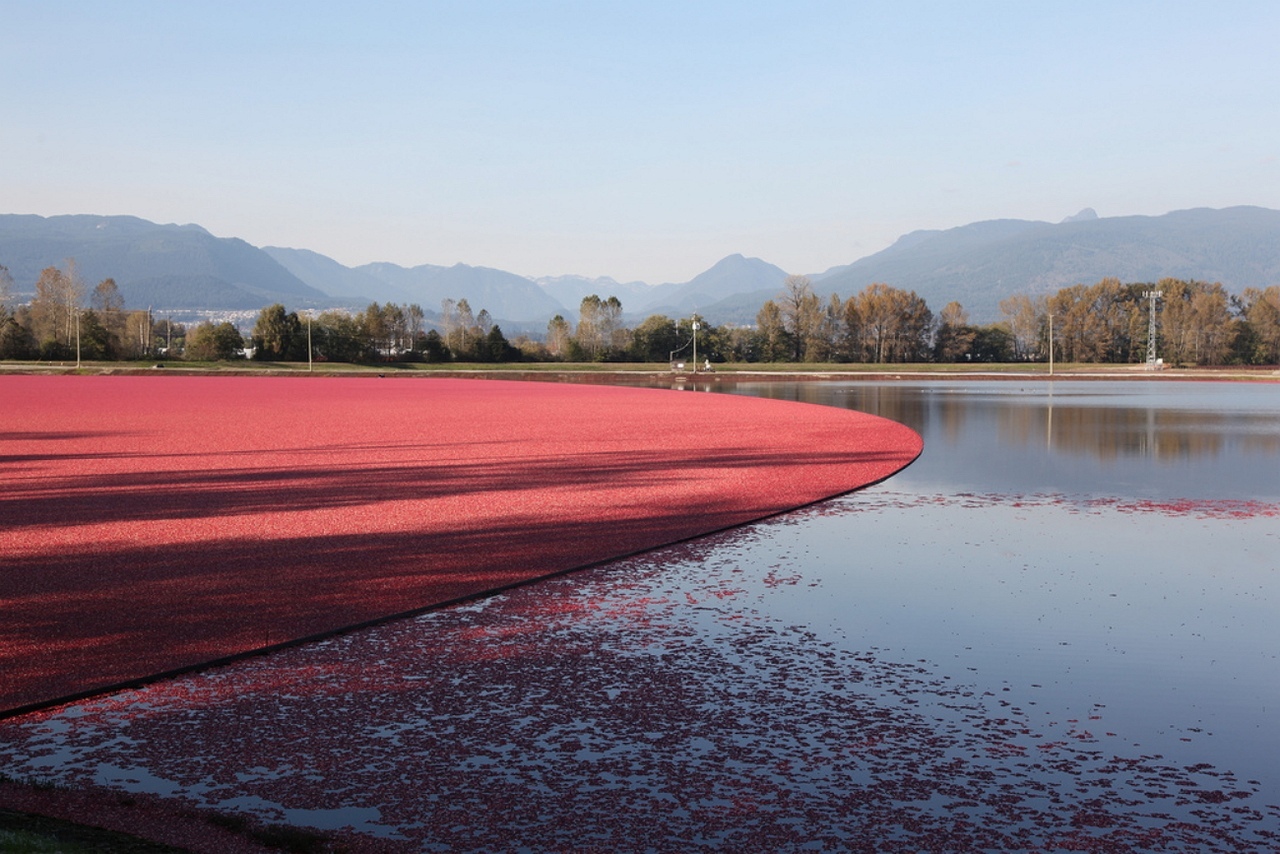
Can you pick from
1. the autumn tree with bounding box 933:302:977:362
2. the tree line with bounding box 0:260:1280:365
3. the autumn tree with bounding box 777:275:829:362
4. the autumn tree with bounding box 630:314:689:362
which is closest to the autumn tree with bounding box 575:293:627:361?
the tree line with bounding box 0:260:1280:365

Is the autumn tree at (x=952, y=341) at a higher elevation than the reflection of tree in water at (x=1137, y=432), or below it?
higher

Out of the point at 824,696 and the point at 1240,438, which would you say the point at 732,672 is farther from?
the point at 1240,438

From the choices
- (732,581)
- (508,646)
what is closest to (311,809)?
(508,646)

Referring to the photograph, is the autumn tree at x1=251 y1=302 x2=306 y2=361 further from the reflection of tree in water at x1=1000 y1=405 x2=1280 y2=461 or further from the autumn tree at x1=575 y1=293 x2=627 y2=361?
the reflection of tree in water at x1=1000 y1=405 x2=1280 y2=461

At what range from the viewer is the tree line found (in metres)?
105

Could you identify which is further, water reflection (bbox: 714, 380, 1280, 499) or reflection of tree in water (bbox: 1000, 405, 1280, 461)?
reflection of tree in water (bbox: 1000, 405, 1280, 461)

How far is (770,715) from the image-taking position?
6305mm

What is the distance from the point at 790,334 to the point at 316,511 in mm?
104523

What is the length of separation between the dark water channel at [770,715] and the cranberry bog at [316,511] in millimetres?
781

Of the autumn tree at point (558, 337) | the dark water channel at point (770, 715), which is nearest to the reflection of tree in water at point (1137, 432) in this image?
the dark water channel at point (770, 715)

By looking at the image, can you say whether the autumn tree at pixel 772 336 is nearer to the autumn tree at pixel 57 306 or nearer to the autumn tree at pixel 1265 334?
the autumn tree at pixel 1265 334

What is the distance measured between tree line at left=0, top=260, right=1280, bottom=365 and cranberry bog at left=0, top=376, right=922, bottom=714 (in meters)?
76.4

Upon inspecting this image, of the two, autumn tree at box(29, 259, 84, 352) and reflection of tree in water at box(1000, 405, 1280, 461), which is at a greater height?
autumn tree at box(29, 259, 84, 352)

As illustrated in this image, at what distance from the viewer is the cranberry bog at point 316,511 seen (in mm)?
8133
